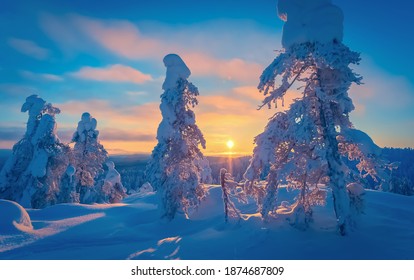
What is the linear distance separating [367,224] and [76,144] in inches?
1214

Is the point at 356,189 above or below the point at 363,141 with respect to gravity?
below

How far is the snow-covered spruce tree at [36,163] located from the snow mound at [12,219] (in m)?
13.8

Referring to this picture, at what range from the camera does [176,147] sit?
758 inches

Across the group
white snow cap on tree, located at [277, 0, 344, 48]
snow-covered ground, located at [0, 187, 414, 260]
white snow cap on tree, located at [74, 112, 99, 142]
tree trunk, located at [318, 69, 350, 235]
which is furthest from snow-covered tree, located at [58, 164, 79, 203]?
tree trunk, located at [318, 69, 350, 235]

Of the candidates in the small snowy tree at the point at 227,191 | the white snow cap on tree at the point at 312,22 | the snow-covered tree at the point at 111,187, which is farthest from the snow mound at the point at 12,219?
the snow-covered tree at the point at 111,187

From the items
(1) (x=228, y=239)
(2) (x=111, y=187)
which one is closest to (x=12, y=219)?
(1) (x=228, y=239)

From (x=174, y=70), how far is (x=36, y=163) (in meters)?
19.4

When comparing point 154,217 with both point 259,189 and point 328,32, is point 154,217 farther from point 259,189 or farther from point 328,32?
point 328,32

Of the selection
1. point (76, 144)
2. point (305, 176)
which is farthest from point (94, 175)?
point (305, 176)

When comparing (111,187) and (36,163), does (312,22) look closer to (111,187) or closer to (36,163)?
(36,163)

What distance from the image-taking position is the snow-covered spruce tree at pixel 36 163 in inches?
1174

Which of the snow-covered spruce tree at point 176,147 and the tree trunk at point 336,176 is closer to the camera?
the tree trunk at point 336,176

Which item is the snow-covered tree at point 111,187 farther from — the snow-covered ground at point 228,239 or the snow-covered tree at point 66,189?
the snow-covered ground at point 228,239

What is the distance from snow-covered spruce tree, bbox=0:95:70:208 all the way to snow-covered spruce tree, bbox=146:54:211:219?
647 inches
